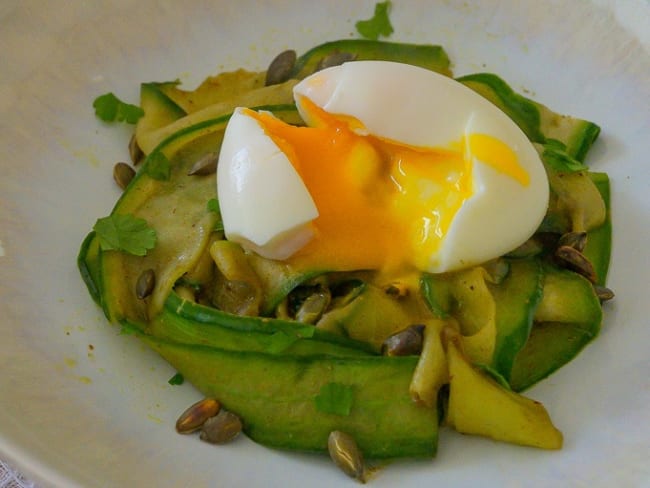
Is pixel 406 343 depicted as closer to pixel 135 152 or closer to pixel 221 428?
pixel 221 428

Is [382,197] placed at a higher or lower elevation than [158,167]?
lower

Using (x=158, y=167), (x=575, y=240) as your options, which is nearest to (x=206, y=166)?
(x=158, y=167)

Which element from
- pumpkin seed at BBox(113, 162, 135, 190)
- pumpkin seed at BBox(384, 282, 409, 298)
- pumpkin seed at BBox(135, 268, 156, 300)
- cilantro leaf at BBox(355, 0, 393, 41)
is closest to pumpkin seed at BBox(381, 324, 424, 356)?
pumpkin seed at BBox(384, 282, 409, 298)

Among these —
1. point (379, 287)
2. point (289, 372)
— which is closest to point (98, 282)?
point (289, 372)

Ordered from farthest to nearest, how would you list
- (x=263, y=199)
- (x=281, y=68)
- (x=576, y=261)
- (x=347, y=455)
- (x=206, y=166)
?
(x=281, y=68), (x=206, y=166), (x=576, y=261), (x=263, y=199), (x=347, y=455)

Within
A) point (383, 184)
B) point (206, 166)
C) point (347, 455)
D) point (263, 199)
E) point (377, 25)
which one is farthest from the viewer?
point (377, 25)

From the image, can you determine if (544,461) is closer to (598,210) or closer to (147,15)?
(598,210)

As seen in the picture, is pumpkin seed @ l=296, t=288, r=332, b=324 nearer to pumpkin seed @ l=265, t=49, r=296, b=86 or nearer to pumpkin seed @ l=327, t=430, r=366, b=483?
pumpkin seed @ l=327, t=430, r=366, b=483
